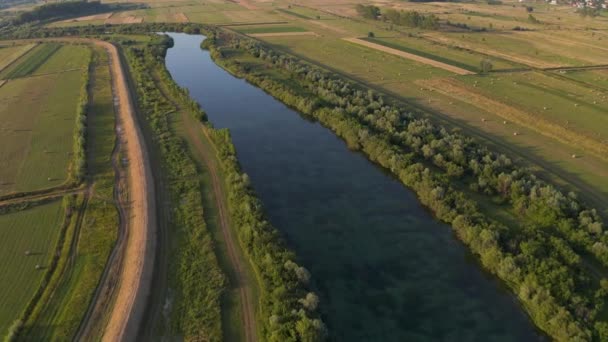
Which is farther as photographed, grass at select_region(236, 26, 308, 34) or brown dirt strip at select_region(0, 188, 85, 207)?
grass at select_region(236, 26, 308, 34)

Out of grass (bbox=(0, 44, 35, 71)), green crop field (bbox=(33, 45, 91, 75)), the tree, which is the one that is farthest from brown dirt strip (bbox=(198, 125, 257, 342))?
grass (bbox=(0, 44, 35, 71))

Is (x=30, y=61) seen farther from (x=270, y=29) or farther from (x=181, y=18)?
(x=270, y=29)

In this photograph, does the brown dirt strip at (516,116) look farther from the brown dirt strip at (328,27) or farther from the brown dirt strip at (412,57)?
the brown dirt strip at (328,27)

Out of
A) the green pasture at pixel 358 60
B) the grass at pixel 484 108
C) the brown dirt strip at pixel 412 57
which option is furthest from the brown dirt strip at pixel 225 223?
Result: the brown dirt strip at pixel 412 57

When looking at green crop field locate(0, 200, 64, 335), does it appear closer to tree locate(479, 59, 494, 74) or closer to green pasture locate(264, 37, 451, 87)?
green pasture locate(264, 37, 451, 87)

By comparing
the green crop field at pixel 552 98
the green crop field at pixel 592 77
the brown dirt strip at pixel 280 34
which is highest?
the brown dirt strip at pixel 280 34

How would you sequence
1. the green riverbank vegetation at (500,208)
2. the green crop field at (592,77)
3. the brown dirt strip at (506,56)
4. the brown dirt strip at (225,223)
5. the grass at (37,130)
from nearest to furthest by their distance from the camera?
1. the brown dirt strip at (225,223)
2. the green riverbank vegetation at (500,208)
3. the grass at (37,130)
4. the green crop field at (592,77)
5. the brown dirt strip at (506,56)
